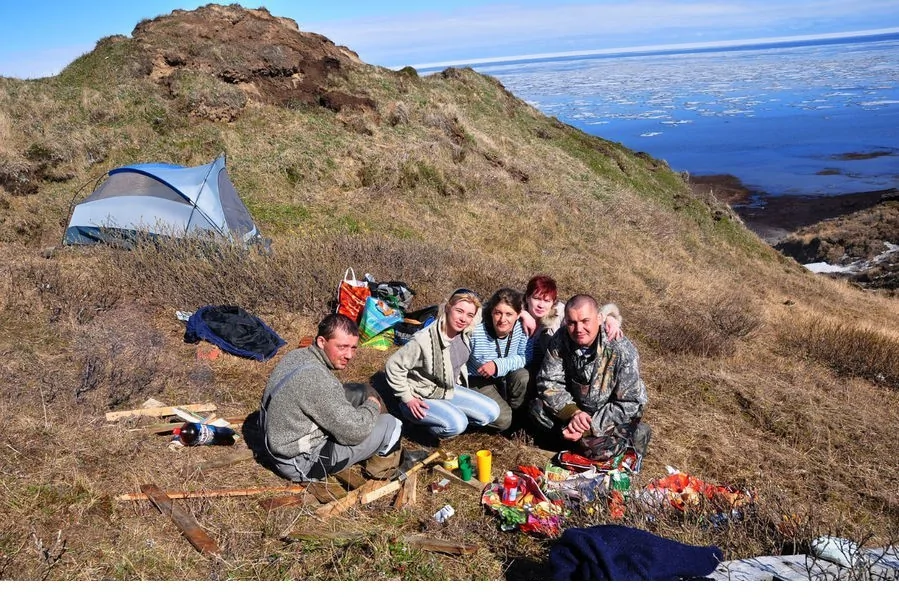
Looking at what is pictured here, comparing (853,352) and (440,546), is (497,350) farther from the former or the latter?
(853,352)

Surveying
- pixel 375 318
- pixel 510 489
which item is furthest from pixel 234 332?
pixel 510 489

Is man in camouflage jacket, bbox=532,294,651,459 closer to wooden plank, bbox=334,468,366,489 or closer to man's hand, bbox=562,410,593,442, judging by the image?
man's hand, bbox=562,410,593,442

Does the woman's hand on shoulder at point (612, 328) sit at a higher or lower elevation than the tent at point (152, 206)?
lower

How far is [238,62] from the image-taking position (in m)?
17.5

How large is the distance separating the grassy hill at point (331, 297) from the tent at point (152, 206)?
90 cm

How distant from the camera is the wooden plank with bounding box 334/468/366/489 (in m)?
4.25

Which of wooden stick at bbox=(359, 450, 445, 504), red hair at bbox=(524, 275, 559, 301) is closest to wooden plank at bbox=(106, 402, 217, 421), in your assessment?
wooden stick at bbox=(359, 450, 445, 504)

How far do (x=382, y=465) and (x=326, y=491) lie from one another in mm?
469

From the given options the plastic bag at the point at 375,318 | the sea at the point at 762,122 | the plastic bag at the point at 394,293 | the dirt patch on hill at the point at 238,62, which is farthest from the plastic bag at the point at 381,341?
the sea at the point at 762,122

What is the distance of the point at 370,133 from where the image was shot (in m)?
17.1

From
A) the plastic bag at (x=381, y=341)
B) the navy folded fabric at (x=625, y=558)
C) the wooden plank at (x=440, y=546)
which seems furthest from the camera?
the plastic bag at (x=381, y=341)

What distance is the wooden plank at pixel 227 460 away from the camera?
437 cm

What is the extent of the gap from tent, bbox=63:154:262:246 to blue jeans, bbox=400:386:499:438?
235 inches

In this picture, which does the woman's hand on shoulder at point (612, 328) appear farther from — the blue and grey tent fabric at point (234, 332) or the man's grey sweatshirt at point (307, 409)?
the blue and grey tent fabric at point (234, 332)
